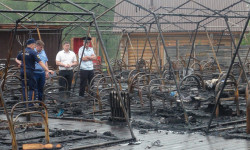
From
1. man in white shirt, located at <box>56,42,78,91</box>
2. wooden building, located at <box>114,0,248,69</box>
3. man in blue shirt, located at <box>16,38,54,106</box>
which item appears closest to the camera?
man in blue shirt, located at <box>16,38,54,106</box>

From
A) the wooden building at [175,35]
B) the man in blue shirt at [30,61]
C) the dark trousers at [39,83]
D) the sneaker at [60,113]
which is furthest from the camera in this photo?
the wooden building at [175,35]

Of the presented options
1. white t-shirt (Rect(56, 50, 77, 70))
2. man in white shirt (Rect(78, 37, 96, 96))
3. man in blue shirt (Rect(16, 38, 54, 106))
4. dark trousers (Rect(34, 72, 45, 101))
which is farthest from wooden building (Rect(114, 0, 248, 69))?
man in blue shirt (Rect(16, 38, 54, 106))

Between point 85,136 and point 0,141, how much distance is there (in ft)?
4.28

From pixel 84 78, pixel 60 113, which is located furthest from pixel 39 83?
pixel 84 78

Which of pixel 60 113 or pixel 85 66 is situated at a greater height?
pixel 85 66

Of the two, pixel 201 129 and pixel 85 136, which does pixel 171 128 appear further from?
pixel 85 136

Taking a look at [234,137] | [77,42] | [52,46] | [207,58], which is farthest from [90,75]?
[77,42]

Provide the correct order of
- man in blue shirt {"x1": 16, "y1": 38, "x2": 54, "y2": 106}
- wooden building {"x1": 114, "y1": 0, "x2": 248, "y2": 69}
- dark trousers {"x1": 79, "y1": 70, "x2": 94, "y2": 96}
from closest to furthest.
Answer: man in blue shirt {"x1": 16, "y1": 38, "x2": 54, "y2": 106}, dark trousers {"x1": 79, "y1": 70, "x2": 94, "y2": 96}, wooden building {"x1": 114, "y1": 0, "x2": 248, "y2": 69}

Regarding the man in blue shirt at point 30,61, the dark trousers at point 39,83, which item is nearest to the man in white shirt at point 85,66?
the dark trousers at point 39,83

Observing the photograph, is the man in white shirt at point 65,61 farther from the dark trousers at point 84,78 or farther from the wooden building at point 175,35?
the wooden building at point 175,35

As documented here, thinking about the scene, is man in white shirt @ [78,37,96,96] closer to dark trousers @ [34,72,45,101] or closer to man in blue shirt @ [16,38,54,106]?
dark trousers @ [34,72,45,101]

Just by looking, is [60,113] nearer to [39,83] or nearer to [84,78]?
[39,83]

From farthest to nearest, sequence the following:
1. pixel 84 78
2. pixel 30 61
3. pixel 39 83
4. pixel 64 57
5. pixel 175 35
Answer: pixel 175 35
pixel 84 78
pixel 64 57
pixel 39 83
pixel 30 61

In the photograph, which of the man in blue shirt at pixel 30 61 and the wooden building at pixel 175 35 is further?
the wooden building at pixel 175 35
